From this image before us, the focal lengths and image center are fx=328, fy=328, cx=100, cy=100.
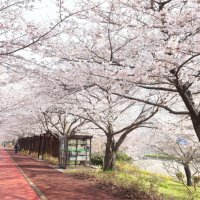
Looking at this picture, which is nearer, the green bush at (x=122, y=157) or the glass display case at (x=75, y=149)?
the glass display case at (x=75, y=149)

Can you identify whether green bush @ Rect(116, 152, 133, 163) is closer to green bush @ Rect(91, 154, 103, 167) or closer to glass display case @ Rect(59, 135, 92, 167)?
green bush @ Rect(91, 154, 103, 167)

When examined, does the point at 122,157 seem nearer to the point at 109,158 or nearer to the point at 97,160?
the point at 97,160

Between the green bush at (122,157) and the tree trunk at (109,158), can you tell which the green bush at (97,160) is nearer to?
the green bush at (122,157)

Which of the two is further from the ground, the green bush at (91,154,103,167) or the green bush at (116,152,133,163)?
the green bush at (116,152,133,163)

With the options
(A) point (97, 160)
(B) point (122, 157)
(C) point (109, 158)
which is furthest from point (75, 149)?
(B) point (122, 157)

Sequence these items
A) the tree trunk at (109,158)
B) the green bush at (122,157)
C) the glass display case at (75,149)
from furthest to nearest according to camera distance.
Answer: the green bush at (122,157)
the glass display case at (75,149)
the tree trunk at (109,158)

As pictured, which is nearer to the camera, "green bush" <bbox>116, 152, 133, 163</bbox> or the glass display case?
the glass display case

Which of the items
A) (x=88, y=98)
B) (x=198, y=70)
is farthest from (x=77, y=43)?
(x=88, y=98)

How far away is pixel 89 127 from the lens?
2912 centimetres

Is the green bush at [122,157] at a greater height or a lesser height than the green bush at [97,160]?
greater

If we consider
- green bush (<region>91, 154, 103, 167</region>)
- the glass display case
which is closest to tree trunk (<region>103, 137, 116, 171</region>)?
the glass display case

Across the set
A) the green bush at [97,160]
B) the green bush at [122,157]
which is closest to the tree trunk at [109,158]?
the green bush at [97,160]

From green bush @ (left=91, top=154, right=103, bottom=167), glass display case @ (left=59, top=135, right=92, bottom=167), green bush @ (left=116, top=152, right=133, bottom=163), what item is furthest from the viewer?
green bush @ (left=116, top=152, right=133, bottom=163)

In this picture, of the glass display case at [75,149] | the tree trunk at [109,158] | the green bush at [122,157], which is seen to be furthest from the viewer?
the green bush at [122,157]
